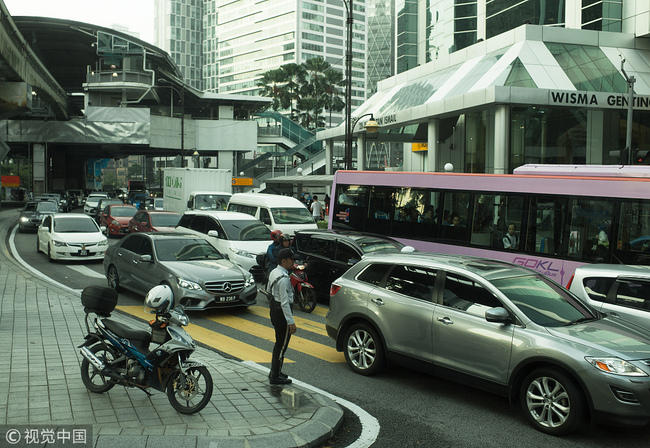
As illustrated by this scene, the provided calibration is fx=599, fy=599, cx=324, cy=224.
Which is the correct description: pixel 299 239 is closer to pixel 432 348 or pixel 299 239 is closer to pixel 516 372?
pixel 432 348

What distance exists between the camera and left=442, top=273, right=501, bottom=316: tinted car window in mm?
6539

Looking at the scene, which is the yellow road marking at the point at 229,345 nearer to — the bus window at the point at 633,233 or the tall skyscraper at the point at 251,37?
the bus window at the point at 633,233

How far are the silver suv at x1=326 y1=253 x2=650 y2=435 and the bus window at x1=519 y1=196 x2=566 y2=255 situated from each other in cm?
511

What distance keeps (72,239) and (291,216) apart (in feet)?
23.2

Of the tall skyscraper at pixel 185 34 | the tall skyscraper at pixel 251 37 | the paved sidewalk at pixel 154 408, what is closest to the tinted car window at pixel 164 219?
the paved sidewalk at pixel 154 408

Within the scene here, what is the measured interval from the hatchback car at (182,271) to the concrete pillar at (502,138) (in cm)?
1579

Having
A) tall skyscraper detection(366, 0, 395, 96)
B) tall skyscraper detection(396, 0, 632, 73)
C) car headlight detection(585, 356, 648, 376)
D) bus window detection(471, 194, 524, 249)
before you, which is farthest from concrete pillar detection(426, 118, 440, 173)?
tall skyscraper detection(366, 0, 395, 96)

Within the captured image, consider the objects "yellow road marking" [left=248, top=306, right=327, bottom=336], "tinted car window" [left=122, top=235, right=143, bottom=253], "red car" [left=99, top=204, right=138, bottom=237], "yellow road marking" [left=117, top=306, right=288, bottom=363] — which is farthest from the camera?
"red car" [left=99, top=204, right=138, bottom=237]

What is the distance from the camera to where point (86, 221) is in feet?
68.6

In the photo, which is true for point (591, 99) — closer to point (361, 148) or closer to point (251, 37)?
point (361, 148)

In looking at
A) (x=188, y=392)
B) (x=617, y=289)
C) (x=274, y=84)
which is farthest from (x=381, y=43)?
(x=188, y=392)

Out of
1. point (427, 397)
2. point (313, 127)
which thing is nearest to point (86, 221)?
point (427, 397)

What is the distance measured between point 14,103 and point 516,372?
29.3 meters

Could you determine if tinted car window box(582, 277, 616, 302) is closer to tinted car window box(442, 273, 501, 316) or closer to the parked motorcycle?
tinted car window box(442, 273, 501, 316)
